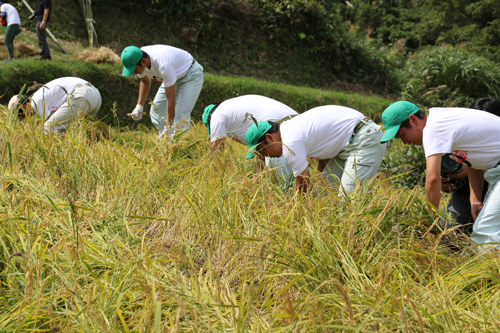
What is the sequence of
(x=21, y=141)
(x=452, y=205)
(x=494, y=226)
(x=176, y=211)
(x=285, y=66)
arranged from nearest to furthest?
(x=494, y=226)
(x=176, y=211)
(x=452, y=205)
(x=21, y=141)
(x=285, y=66)

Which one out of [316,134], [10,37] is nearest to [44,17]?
[10,37]

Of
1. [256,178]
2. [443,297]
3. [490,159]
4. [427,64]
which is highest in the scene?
[490,159]

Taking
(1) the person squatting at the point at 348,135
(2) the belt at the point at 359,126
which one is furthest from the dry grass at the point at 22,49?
(2) the belt at the point at 359,126

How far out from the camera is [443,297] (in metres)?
1.67

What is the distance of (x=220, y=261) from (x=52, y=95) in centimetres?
332

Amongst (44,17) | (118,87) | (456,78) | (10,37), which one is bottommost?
(118,87)

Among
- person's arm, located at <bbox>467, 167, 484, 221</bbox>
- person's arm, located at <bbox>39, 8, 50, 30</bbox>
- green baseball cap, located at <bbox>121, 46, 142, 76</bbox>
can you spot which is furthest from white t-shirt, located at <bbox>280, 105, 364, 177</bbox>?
person's arm, located at <bbox>39, 8, 50, 30</bbox>

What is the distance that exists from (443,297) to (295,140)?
1.43 metres

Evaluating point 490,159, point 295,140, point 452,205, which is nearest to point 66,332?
point 295,140

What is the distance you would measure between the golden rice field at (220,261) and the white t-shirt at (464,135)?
33 cm

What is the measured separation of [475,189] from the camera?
2.77 metres

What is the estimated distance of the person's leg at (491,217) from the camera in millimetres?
2324

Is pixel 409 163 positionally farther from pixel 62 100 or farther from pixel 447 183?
pixel 62 100

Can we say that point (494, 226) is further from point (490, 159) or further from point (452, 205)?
point (452, 205)
